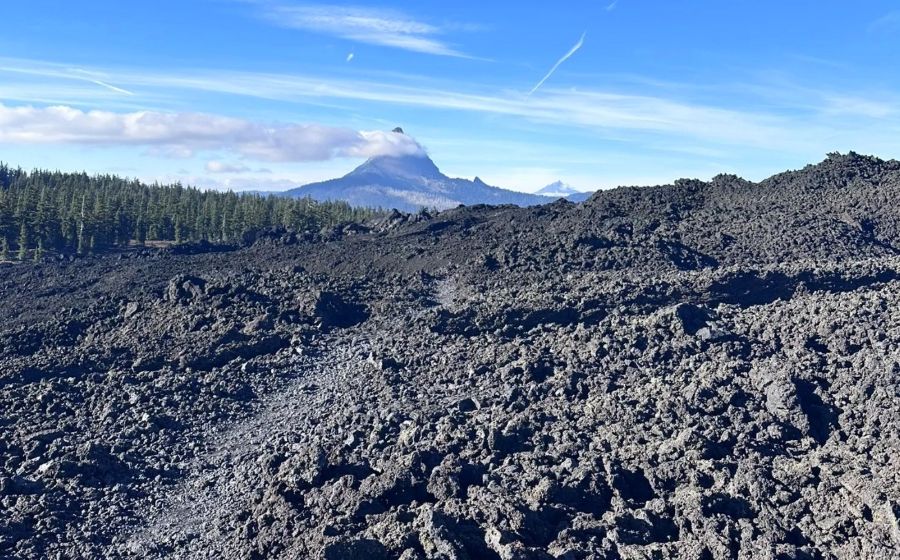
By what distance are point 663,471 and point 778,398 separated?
18.5 feet

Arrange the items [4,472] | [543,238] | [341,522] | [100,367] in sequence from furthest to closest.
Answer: [543,238] → [100,367] → [4,472] → [341,522]

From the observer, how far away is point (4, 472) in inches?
843

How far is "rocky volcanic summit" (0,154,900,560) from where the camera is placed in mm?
17250

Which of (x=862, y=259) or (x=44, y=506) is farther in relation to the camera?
(x=862, y=259)

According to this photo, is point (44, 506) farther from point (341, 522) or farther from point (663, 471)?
point (663, 471)

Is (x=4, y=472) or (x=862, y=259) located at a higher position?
(x=862, y=259)

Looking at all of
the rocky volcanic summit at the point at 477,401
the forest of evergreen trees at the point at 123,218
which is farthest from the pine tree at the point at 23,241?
the rocky volcanic summit at the point at 477,401

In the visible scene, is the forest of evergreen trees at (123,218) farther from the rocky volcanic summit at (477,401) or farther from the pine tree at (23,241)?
the rocky volcanic summit at (477,401)

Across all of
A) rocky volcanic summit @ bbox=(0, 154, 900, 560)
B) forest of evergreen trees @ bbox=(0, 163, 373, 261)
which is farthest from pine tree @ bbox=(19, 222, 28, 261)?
rocky volcanic summit @ bbox=(0, 154, 900, 560)

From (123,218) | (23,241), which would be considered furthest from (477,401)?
(123,218)

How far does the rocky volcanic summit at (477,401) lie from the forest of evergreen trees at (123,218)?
59.6 feet

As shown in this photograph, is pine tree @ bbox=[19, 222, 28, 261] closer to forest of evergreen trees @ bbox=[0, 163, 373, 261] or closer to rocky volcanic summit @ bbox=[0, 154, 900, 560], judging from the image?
forest of evergreen trees @ bbox=[0, 163, 373, 261]

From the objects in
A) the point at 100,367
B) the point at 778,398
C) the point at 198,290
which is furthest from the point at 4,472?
the point at 778,398

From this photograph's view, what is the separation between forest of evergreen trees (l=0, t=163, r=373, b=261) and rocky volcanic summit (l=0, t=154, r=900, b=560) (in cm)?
1816
